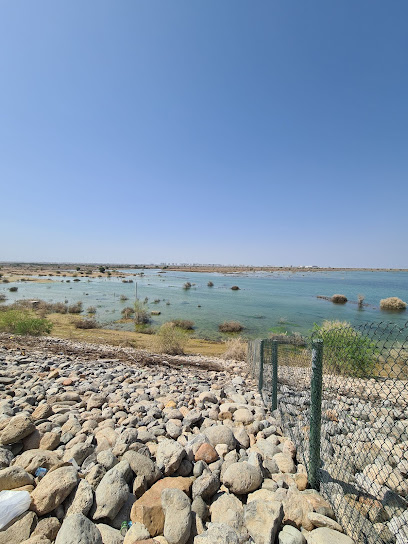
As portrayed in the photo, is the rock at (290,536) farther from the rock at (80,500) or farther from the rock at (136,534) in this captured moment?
the rock at (80,500)

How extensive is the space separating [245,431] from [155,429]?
1.48 meters

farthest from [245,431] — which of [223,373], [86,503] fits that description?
[223,373]

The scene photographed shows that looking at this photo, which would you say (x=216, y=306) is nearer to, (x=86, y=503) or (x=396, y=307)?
(x=396, y=307)

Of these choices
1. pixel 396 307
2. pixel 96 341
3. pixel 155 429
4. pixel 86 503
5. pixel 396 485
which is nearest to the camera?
pixel 86 503

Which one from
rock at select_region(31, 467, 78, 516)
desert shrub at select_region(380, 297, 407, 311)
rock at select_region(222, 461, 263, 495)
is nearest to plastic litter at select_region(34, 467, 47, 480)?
rock at select_region(31, 467, 78, 516)

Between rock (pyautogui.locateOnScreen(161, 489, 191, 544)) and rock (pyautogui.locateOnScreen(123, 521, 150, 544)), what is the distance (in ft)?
0.59

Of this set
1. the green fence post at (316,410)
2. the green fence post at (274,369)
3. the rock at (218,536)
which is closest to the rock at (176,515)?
the rock at (218,536)

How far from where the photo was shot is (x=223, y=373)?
9.55 metres

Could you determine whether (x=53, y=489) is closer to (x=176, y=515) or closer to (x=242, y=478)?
(x=176, y=515)

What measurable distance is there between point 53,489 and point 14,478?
19.7 inches

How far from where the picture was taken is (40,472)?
2.93 m

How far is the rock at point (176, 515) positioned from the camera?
7.46 ft

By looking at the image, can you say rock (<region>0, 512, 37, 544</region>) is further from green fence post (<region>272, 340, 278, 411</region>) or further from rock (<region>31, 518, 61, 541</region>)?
green fence post (<region>272, 340, 278, 411</region>)

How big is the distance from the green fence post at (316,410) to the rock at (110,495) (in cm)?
220
